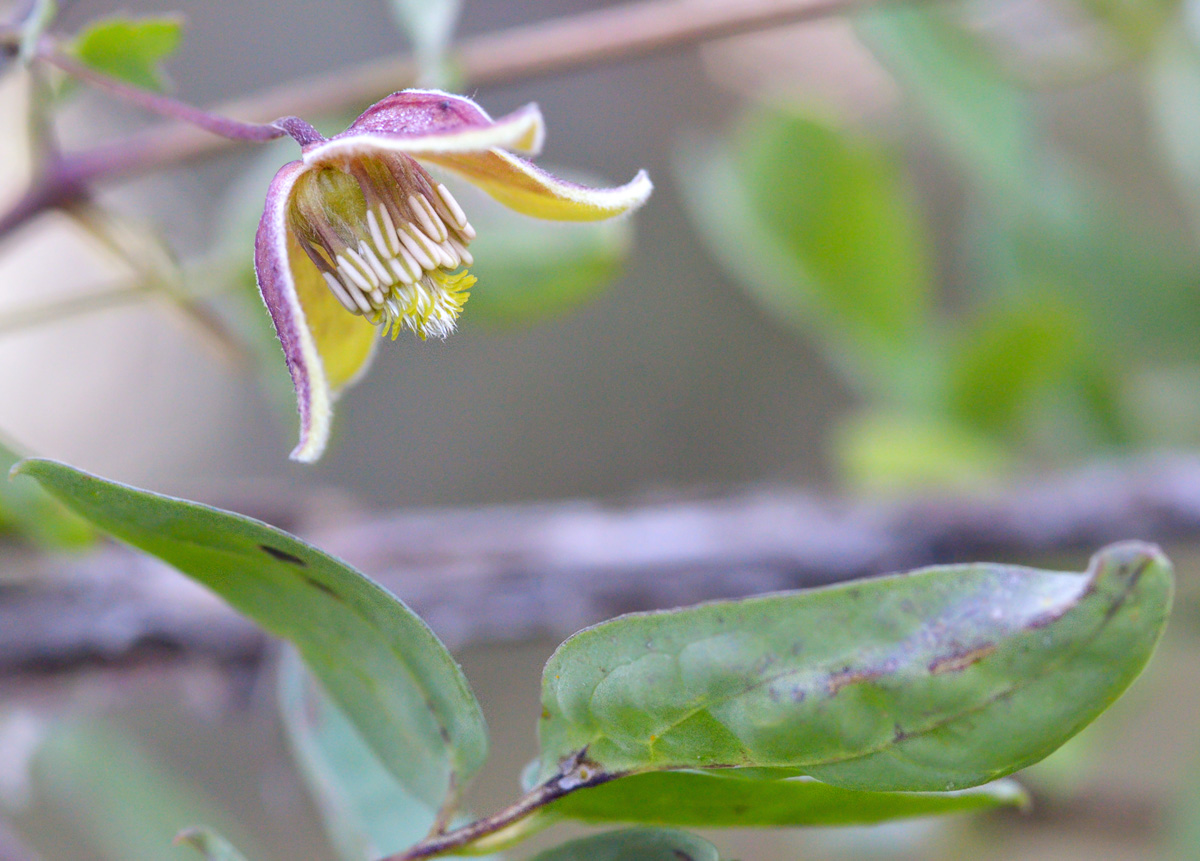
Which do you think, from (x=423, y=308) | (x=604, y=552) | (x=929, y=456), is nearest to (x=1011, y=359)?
(x=929, y=456)

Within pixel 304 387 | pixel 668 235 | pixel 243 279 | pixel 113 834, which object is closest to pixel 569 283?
pixel 243 279

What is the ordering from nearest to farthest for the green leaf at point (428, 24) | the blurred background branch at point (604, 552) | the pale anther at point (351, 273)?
the pale anther at point (351, 273), the green leaf at point (428, 24), the blurred background branch at point (604, 552)

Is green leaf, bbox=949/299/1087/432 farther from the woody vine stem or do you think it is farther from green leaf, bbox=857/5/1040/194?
the woody vine stem

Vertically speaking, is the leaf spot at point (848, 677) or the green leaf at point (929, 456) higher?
the green leaf at point (929, 456)

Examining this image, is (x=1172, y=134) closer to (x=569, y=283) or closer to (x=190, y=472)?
(x=569, y=283)

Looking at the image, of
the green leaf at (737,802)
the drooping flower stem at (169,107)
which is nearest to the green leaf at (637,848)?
the green leaf at (737,802)

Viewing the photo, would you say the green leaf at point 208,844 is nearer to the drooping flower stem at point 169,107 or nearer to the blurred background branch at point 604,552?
the drooping flower stem at point 169,107

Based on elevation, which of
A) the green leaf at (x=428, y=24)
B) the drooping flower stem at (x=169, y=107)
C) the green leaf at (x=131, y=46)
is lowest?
the drooping flower stem at (x=169, y=107)

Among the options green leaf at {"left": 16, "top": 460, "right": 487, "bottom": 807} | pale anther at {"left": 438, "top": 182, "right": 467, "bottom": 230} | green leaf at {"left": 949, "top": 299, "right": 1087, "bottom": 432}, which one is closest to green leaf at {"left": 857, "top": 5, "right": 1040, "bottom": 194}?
green leaf at {"left": 949, "top": 299, "right": 1087, "bottom": 432}
